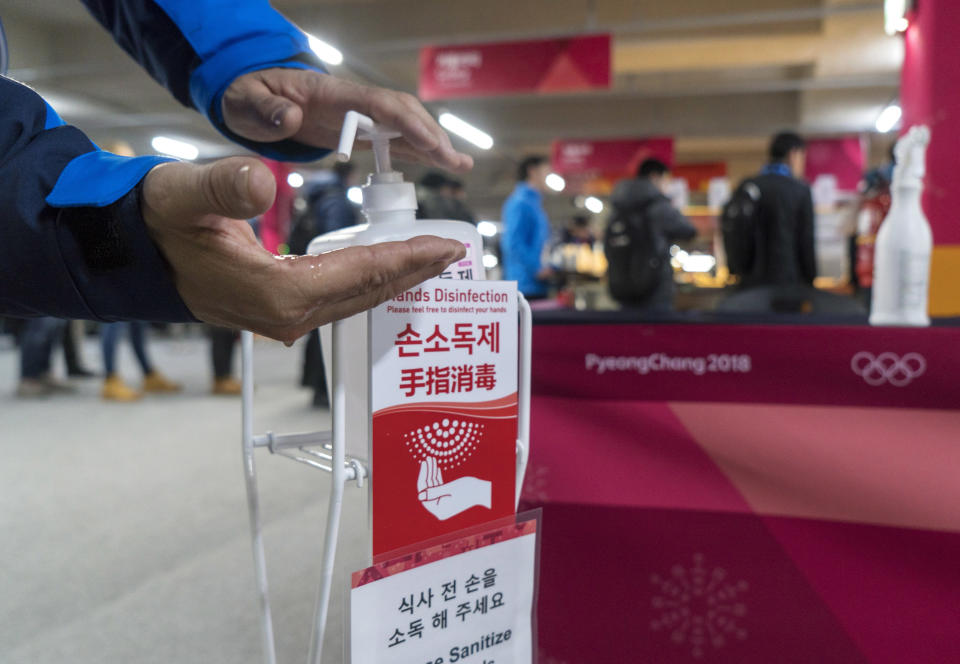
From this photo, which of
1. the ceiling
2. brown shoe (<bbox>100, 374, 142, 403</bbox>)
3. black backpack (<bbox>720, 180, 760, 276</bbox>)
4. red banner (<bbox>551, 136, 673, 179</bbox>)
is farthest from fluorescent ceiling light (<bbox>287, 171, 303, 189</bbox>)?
black backpack (<bbox>720, 180, 760, 276</bbox>)

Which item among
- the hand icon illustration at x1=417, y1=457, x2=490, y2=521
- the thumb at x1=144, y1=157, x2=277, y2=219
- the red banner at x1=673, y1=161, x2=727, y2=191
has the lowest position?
the hand icon illustration at x1=417, y1=457, x2=490, y2=521

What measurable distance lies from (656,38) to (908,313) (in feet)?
22.4

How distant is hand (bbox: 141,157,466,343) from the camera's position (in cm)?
40

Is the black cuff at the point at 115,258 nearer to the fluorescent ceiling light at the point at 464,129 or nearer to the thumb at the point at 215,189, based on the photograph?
the thumb at the point at 215,189

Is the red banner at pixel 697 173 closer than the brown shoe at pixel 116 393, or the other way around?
the brown shoe at pixel 116 393

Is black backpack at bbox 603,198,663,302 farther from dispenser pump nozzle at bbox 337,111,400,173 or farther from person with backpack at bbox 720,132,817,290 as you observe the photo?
dispenser pump nozzle at bbox 337,111,400,173

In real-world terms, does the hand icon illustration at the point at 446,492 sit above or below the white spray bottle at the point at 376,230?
below

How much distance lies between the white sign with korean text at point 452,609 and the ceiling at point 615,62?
4.90 m

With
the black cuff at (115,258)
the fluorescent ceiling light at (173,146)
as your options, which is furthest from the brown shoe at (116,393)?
the fluorescent ceiling light at (173,146)

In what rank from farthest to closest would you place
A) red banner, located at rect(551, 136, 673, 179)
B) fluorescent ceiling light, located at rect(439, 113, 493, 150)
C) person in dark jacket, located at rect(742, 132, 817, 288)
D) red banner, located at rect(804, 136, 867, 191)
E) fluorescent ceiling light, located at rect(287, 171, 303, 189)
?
red banner, located at rect(804, 136, 867, 191) < red banner, located at rect(551, 136, 673, 179) < fluorescent ceiling light, located at rect(287, 171, 303, 189) < fluorescent ceiling light, located at rect(439, 113, 493, 150) < person in dark jacket, located at rect(742, 132, 817, 288)

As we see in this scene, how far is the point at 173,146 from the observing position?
11.1 meters

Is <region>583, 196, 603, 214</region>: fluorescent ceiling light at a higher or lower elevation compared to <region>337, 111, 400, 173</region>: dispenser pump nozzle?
higher

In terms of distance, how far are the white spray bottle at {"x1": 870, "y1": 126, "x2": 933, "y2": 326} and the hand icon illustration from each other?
2.69 ft

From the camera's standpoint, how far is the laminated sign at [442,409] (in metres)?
0.60
